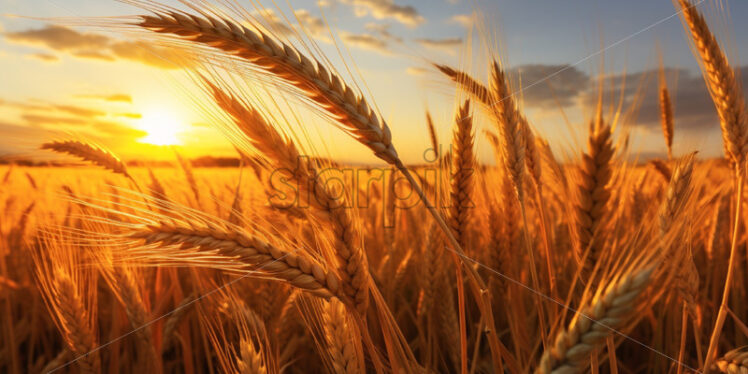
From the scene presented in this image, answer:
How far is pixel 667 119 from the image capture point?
118 inches

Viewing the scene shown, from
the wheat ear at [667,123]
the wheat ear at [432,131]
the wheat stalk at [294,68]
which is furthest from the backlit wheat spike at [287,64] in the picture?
the wheat ear at [667,123]

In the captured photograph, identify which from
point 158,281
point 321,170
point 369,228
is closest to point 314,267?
point 321,170

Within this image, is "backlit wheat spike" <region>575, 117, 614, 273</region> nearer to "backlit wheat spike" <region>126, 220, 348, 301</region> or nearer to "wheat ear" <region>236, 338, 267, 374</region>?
"backlit wheat spike" <region>126, 220, 348, 301</region>

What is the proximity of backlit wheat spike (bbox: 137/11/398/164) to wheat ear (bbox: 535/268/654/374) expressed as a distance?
58 cm

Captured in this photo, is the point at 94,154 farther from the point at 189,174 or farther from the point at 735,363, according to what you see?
the point at 735,363

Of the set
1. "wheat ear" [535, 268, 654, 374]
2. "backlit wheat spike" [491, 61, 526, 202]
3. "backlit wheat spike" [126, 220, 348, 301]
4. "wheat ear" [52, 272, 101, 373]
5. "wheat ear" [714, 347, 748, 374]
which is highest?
"backlit wheat spike" [491, 61, 526, 202]

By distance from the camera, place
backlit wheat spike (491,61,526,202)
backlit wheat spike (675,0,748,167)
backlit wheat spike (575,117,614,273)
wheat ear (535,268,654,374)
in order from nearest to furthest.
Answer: wheat ear (535,268,654,374)
backlit wheat spike (575,117,614,273)
backlit wheat spike (491,61,526,202)
backlit wheat spike (675,0,748,167)

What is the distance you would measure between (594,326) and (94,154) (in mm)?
2510

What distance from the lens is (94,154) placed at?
2324 millimetres

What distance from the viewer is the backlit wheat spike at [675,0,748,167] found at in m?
1.60

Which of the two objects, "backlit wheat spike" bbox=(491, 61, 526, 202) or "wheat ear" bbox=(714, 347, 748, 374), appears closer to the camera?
"wheat ear" bbox=(714, 347, 748, 374)

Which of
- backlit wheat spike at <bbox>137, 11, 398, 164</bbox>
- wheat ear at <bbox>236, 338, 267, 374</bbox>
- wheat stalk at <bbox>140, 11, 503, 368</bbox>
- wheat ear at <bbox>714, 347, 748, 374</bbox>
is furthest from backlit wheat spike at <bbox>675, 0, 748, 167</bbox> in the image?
wheat ear at <bbox>236, 338, 267, 374</bbox>

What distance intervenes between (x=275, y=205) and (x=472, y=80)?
93cm

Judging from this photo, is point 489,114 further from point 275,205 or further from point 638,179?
point 638,179
